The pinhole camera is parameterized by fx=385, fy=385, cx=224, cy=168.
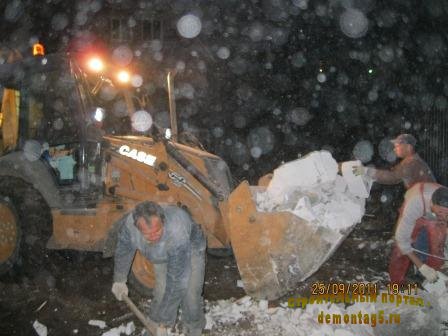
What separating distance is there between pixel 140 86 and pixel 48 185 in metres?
1.96

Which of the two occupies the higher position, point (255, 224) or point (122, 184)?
point (122, 184)

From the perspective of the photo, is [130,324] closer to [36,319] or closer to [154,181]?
[36,319]

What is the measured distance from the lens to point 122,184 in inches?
185

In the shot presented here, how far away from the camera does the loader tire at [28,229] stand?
463 cm

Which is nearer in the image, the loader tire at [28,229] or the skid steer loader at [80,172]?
the skid steer loader at [80,172]

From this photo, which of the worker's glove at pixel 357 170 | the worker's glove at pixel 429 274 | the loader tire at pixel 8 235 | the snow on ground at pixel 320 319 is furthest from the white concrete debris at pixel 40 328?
the worker's glove at pixel 429 274

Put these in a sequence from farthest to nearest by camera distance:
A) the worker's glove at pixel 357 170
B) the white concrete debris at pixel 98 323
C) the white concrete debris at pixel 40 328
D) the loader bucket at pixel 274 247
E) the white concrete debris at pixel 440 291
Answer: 1. the worker's glove at pixel 357 170
2. the white concrete debris at pixel 98 323
3. the white concrete debris at pixel 40 328
4. the white concrete debris at pixel 440 291
5. the loader bucket at pixel 274 247

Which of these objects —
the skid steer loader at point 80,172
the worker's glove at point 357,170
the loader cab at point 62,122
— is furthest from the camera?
the loader cab at point 62,122

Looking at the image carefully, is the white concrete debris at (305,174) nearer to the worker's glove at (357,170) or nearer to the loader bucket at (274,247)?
the worker's glove at (357,170)

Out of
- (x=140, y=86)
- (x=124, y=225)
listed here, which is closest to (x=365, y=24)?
(x=140, y=86)

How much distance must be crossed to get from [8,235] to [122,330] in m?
1.99

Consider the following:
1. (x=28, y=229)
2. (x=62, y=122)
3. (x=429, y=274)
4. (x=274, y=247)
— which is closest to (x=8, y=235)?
(x=28, y=229)

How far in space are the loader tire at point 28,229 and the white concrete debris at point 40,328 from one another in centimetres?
85

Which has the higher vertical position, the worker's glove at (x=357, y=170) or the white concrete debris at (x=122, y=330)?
the worker's glove at (x=357, y=170)
